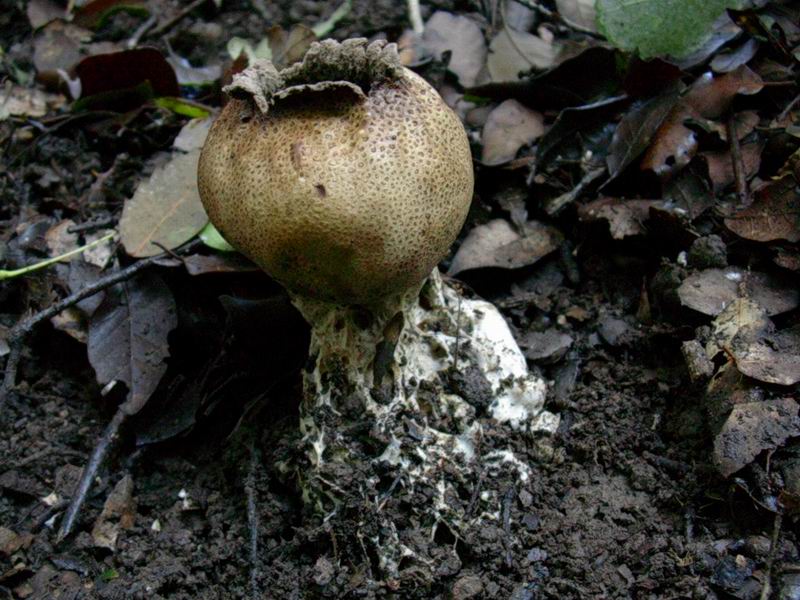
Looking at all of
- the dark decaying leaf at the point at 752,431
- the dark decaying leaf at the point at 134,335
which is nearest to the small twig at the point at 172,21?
the dark decaying leaf at the point at 134,335

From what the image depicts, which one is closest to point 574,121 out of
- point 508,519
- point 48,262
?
point 508,519

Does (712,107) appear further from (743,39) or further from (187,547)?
(187,547)

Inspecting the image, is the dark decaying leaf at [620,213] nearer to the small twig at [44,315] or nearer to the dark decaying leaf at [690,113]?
the dark decaying leaf at [690,113]

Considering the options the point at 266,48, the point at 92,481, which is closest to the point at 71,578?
the point at 92,481

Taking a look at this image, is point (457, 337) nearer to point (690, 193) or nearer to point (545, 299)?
point (545, 299)

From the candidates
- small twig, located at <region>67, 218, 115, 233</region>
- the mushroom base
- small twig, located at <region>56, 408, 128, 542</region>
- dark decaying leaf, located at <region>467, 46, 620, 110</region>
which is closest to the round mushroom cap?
the mushroom base

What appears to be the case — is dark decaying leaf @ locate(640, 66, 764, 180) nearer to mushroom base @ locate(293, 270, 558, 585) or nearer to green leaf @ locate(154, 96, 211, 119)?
mushroom base @ locate(293, 270, 558, 585)
